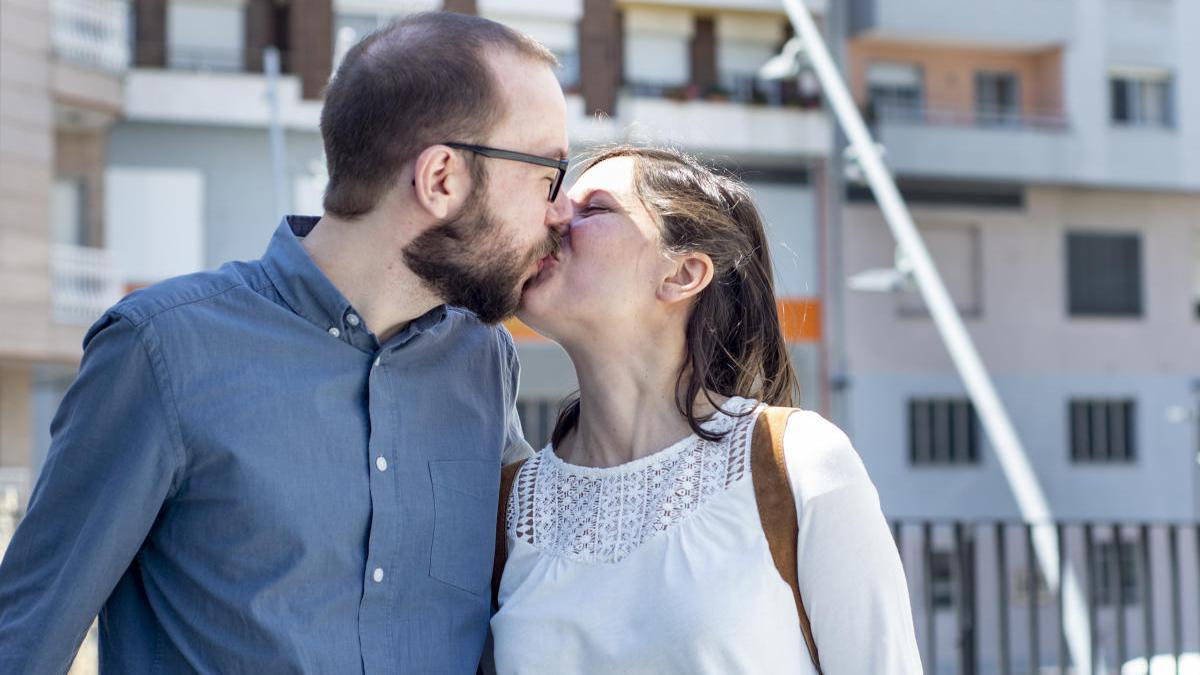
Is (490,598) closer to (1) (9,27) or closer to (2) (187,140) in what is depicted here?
(1) (9,27)

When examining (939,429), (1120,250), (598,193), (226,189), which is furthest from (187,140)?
(598,193)

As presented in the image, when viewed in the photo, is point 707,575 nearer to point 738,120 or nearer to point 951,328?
point 951,328

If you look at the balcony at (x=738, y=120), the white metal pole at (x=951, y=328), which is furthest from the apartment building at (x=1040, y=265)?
the white metal pole at (x=951, y=328)

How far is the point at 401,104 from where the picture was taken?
2660mm

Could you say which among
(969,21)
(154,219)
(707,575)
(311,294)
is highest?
(969,21)

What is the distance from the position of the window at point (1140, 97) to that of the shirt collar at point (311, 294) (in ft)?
88.0

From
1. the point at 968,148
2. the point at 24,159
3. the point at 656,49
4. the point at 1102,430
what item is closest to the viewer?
the point at 24,159

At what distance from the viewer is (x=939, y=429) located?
26344mm

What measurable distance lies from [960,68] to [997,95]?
97 centimetres

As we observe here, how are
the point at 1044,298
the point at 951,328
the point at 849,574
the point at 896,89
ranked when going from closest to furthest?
the point at 849,574
the point at 951,328
the point at 896,89
the point at 1044,298

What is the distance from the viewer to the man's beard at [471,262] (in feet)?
8.71

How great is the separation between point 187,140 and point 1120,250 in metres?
16.2

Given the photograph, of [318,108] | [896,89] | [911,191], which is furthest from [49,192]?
[896,89]

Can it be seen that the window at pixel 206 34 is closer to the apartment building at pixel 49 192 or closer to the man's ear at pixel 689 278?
the apartment building at pixel 49 192
